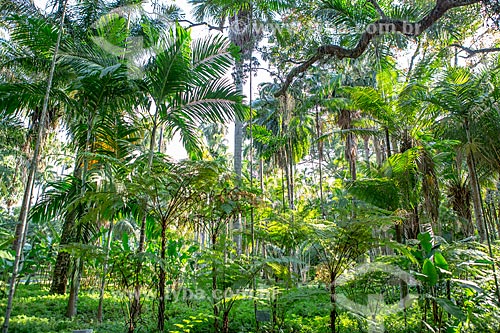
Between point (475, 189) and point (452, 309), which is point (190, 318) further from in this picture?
point (475, 189)

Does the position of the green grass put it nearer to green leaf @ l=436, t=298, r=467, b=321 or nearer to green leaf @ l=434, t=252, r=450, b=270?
green leaf @ l=436, t=298, r=467, b=321

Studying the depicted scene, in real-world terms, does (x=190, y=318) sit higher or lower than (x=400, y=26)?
lower

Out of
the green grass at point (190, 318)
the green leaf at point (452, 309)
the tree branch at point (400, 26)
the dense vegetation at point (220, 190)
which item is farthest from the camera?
the tree branch at point (400, 26)

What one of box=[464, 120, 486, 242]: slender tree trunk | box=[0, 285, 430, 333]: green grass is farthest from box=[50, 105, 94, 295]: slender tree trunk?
box=[464, 120, 486, 242]: slender tree trunk

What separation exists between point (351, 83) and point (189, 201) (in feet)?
42.6

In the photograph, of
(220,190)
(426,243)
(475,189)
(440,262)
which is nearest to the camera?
(440,262)

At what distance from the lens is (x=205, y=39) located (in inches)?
237

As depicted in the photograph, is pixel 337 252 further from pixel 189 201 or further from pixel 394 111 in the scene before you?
pixel 394 111

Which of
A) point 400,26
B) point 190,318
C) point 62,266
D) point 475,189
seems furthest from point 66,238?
point 475,189

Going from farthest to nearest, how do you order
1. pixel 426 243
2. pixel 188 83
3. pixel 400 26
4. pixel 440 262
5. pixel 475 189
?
pixel 475 189 → pixel 400 26 → pixel 188 83 → pixel 426 243 → pixel 440 262

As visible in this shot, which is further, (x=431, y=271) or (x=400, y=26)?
(x=400, y=26)

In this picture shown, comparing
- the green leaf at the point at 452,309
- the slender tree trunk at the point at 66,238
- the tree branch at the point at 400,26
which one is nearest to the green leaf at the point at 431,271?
the green leaf at the point at 452,309

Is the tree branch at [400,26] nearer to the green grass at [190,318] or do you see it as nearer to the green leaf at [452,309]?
the green leaf at [452,309]

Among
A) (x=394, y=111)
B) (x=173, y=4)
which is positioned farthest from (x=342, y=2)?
(x=173, y=4)
